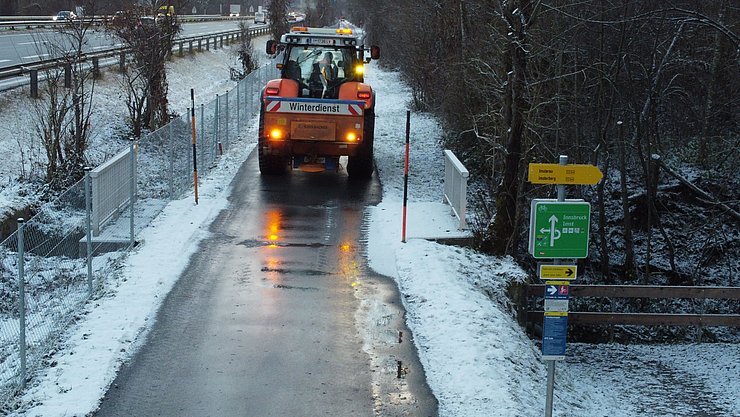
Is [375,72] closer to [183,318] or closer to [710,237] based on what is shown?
[710,237]

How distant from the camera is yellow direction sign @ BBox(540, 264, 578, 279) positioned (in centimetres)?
761

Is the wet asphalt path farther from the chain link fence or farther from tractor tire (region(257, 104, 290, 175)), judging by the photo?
tractor tire (region(257, 104, 290, 175))

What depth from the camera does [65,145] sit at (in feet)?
69.5

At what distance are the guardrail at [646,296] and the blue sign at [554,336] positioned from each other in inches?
220

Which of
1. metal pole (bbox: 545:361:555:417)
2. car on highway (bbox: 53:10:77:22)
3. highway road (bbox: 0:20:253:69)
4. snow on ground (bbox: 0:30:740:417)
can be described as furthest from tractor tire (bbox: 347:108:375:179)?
highway road (bbox: 0:20:253:69)

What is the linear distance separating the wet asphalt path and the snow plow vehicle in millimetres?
3291

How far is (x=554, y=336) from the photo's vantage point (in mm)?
7727

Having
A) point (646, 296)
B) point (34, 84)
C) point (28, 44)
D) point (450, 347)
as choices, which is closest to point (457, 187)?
point (646, 296)

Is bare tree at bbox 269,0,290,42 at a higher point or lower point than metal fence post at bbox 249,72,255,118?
higher

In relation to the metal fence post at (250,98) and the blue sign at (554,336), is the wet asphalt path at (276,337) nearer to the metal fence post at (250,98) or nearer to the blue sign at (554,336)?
the blue sign at (554,336)

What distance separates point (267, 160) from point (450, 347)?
10.1 meters

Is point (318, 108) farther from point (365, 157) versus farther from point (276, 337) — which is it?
point (276, 337)

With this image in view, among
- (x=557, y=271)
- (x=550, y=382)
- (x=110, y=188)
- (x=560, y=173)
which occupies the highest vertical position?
(x=560, y=173)

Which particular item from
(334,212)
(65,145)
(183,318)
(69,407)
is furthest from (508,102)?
(65,145)
